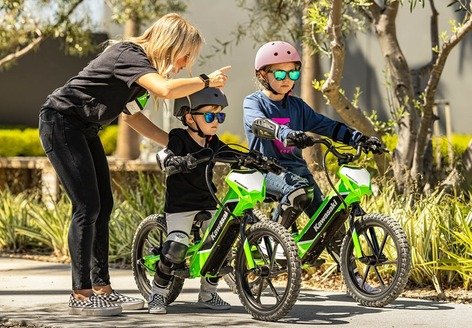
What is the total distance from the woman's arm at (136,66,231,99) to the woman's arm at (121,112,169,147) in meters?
0.69

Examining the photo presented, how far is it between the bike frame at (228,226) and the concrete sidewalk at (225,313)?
30 cm

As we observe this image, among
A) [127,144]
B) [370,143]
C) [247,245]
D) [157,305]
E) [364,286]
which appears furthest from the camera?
[127,144]

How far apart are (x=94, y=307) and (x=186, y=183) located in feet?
2.85

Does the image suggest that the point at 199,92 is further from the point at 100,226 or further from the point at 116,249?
the point at 116,249

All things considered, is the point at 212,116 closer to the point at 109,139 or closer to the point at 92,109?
the point at 92,109

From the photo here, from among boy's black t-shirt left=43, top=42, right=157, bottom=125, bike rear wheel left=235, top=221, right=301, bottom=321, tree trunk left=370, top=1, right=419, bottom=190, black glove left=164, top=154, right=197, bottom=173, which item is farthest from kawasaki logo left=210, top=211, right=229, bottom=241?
tree trunk left=370, top=1, right=419, bottom=190

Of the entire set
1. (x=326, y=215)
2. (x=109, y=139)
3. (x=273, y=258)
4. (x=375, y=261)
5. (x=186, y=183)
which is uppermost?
(x=186, y=183)

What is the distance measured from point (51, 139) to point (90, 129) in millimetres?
234

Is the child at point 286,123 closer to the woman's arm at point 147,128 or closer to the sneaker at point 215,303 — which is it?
the woman's arm at point 147,128

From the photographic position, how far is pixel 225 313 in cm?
701

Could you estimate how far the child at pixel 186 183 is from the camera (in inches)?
272

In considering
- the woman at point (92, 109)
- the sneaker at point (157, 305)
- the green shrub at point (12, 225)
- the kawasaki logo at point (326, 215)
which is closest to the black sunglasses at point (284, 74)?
the woman at point (92, 109)

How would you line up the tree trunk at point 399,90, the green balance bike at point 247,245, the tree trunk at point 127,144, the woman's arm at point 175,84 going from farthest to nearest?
the tree trunk at point 127,144, the tree trunk at point 399,90, the green balance bike at point 247,245, the woman's arm at point 175,84

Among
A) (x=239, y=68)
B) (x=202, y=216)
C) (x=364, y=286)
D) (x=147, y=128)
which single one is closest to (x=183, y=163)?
(x=202, y=216)
